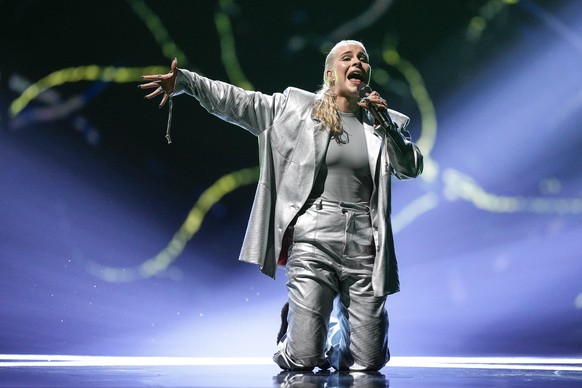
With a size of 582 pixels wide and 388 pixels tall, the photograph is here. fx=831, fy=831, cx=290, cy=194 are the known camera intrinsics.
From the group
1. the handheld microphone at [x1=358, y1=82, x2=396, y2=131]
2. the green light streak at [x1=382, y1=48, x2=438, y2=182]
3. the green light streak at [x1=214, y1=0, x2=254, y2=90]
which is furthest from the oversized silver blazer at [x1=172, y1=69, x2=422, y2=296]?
the green light streak at [x1=382, y1=48, x2=438, y2=182]

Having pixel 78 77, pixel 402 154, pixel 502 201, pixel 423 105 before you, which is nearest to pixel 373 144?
pixel 402 154

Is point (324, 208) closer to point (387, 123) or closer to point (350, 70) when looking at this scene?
point (387, 123)

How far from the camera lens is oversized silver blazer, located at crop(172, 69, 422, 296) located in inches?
114

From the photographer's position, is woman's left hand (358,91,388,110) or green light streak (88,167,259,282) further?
green light streak (88,167,259,282)

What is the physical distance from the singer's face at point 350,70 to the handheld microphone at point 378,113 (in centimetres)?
12

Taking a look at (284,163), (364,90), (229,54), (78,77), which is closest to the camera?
(364,90)

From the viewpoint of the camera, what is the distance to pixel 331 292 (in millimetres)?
2904

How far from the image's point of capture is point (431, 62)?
4.20m

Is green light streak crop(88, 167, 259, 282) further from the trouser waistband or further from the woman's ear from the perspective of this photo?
the trouser waistband

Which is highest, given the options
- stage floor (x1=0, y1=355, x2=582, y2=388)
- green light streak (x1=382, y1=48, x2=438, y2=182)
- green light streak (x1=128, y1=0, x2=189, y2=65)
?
green light streak (x1=128, y1=0, x2=189, y2=65)

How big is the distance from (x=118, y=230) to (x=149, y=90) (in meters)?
0.70

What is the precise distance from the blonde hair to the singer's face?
0.09 feet

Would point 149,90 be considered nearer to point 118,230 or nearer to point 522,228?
point 118,230

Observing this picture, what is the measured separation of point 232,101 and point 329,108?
0.36 metres
